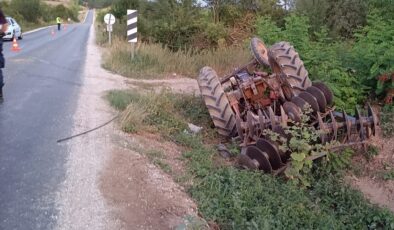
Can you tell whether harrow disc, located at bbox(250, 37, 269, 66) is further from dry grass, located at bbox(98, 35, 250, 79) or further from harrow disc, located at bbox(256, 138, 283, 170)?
dry grass, located at bbox(98, 35, 250, 79)

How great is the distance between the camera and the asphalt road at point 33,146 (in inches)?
151

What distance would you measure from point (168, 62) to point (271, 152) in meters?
7.65

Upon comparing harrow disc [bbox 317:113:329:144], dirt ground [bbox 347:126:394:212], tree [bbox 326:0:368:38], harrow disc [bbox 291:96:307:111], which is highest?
tree [bbox 326:0:368:38]

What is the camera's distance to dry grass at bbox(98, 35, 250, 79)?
11.7 metres

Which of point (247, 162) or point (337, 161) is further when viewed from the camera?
point (337, 161)

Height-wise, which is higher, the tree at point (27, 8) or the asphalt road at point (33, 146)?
the tree at point (27, 8)

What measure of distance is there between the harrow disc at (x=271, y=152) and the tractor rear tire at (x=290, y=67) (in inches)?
62.1

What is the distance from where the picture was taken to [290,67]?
702cm

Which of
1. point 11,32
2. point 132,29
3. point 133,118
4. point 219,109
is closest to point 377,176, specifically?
point 219,109

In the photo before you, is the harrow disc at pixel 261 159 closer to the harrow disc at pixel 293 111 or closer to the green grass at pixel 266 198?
the green grass at pixel 266 198

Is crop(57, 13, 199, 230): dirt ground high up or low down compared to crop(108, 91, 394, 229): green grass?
up

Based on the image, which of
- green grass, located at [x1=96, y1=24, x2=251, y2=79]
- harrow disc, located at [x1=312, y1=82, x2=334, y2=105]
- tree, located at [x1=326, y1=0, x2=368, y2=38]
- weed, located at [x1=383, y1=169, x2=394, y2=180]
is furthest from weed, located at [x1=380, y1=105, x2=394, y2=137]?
tree, located at [x1=326, y1=0, x2=368, y2=38]

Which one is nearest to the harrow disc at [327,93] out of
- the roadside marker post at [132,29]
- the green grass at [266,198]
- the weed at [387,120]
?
the green grass at [266,198]

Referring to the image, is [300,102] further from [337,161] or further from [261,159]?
[261,159]
